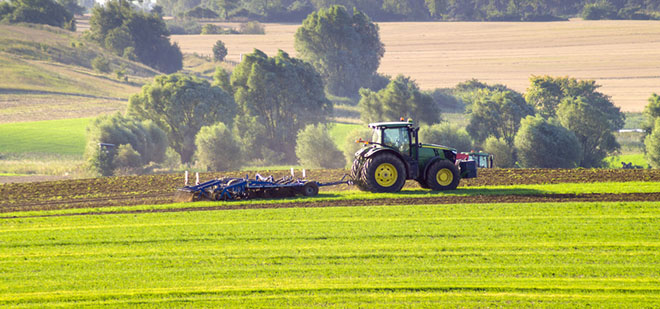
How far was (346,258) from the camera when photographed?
15.2 metres

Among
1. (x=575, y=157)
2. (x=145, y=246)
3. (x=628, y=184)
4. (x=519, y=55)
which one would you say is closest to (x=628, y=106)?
(x=575, y=157)

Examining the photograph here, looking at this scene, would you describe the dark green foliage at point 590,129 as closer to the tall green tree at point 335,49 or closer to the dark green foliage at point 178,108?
the dark green foliage at point 178,108

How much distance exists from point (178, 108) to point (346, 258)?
47.8m

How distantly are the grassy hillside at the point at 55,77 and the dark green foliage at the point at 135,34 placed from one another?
2.89m

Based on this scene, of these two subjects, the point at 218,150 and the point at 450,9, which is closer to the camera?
the point at 218,150

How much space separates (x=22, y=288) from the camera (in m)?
13.6

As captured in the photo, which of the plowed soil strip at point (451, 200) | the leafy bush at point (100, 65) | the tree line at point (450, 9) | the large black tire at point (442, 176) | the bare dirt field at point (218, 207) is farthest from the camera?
the tree line at point (450, 9)

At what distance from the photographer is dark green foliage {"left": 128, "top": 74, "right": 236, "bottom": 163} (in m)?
60.9

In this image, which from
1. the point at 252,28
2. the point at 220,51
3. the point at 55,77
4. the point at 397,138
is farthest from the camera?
the point at 252,28

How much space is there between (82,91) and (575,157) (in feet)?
182

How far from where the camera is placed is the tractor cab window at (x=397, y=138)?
23.0 meters

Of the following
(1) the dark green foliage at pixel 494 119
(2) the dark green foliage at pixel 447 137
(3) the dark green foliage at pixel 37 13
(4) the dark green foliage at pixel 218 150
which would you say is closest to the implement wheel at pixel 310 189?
(4) the dark green foliage at pixel 218 150

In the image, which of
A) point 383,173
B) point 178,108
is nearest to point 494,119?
point 178,108

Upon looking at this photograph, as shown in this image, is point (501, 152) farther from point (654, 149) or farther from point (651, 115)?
point (651, 115)
